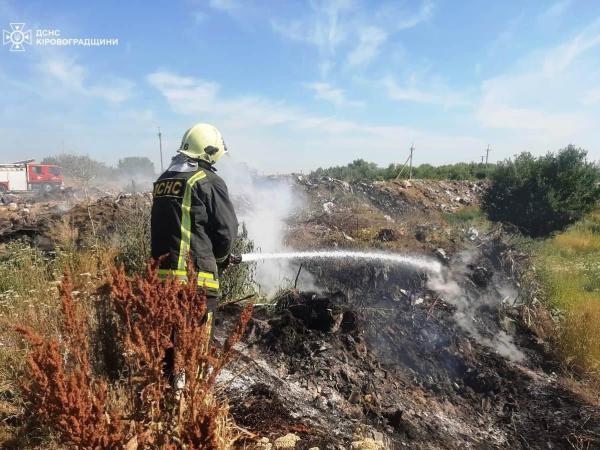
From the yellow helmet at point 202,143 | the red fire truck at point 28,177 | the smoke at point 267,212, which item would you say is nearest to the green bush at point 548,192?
the smoke at point 267,212

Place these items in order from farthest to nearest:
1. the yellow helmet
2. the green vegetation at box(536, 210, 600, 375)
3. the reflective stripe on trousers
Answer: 1. the green vegetation at box(536, 210, 600, 375)
2. the yellow helmet
3. the reflective stripe on trousers

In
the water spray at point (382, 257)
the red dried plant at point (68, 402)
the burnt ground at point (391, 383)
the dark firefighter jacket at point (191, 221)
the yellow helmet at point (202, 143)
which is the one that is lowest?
the burnt ground at point (391, 383)

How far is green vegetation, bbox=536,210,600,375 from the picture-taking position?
18.1 feet

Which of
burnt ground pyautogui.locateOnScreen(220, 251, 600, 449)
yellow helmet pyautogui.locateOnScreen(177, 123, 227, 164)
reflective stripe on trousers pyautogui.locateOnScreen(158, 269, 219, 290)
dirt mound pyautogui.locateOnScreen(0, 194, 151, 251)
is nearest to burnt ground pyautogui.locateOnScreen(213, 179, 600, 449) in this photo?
burnt ground pyautogui.locateOnScreen(220, 251, 600, 449)

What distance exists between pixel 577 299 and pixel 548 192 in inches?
286

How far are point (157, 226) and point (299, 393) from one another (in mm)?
1931

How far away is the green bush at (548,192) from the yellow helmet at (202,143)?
480 inches

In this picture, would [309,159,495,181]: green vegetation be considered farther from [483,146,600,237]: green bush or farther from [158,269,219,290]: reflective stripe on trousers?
[158,269,219,290]: reflective stripe on trousers

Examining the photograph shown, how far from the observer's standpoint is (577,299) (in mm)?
6801

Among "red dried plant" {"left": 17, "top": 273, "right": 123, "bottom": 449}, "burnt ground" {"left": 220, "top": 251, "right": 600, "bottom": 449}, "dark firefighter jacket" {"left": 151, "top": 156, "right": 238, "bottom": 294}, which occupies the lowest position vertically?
"burnt ground" {"left": 220, "top": 251, "right": 600, "bottom": 449}

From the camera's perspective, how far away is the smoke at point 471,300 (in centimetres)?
581

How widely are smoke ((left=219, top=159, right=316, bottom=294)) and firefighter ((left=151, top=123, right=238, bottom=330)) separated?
2.54 meters

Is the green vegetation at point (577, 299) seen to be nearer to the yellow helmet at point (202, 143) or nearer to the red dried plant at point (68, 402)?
the yellow helmet at point (202, 143)

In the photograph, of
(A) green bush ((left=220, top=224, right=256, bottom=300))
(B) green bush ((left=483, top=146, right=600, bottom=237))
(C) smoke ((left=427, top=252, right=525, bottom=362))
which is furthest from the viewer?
(B) green bush ((left=483, top=146, right=600, bottom=237))
